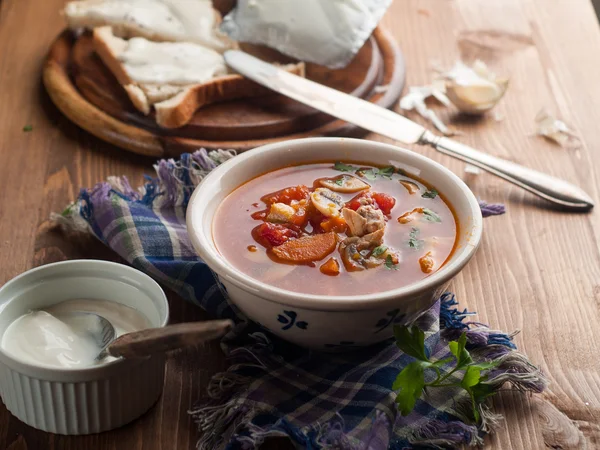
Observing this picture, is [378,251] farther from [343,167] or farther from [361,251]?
[343,167]

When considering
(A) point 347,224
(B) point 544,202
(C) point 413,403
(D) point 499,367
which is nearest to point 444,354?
(D) point 499,367

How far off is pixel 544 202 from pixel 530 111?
612 mm

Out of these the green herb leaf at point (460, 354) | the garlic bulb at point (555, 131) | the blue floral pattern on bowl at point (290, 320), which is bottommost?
the garlic bulb at point (555, 131)

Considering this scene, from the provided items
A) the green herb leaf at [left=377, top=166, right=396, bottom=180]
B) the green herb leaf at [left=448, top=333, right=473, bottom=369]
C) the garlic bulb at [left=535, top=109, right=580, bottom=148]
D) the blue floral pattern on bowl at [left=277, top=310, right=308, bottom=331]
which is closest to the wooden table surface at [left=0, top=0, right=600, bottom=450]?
the garlic bulb at [left=535, top=109, right=580, bottom=148]

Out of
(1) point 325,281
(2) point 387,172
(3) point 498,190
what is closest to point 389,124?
(3) point 498,190

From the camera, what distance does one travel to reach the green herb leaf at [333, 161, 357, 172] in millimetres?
2166

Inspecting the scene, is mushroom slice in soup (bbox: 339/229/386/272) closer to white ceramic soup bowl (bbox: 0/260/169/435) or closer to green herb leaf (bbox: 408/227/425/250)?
green herb leaf (bbox: 408/227/425/250)

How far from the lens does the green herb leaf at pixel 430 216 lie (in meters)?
1.98

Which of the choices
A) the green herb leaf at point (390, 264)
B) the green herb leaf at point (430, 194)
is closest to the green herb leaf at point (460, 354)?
the green herb leaf at point (390, 264)

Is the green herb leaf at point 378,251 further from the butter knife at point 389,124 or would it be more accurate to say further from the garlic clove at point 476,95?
the garlic clove at point 476,95

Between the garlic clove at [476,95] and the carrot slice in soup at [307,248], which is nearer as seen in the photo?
the carrot slice in soup at [307,248]

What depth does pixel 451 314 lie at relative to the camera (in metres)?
2.04

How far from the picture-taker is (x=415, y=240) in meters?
1.91

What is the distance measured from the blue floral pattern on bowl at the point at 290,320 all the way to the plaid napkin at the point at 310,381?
157 millimetres
